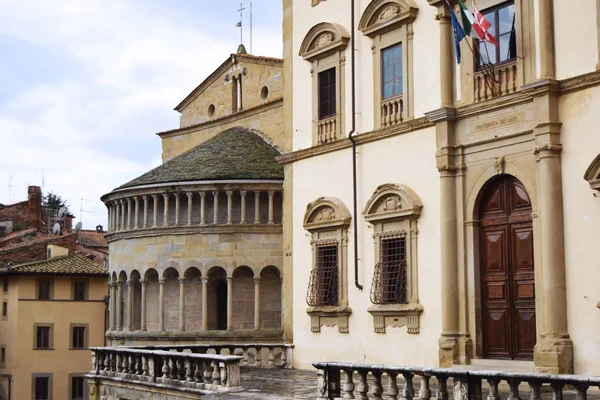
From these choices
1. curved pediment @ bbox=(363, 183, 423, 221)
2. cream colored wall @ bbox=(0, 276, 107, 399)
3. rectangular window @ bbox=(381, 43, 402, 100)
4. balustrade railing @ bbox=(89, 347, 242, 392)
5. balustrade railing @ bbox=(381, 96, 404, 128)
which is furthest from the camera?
cream colored wall @ bbox=(0, 276, 107, 399)

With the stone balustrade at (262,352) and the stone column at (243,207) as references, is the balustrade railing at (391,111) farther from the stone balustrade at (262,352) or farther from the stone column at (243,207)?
the stone column at (243,207)

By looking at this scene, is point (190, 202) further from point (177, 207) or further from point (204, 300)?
point (204, 300)

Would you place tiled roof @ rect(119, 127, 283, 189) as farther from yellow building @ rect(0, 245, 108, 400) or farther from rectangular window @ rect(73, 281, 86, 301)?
rectangular window @ rect(73, 281, 86, 301)

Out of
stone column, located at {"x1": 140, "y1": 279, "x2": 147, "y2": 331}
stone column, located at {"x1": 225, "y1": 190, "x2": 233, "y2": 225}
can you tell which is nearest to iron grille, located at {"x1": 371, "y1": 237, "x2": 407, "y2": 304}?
stone column, located at {"x1": 225, "y1": 190, "x2": 233, "y2": 225}

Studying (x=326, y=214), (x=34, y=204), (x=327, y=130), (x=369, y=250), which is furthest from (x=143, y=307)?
(x=34, y=204)

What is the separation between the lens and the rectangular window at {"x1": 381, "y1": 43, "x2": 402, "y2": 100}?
2264 centimetres

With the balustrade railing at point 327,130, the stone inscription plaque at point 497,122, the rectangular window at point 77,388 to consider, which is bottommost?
the rectangular window at point 77,388

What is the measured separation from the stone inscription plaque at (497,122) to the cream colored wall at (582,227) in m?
1.06

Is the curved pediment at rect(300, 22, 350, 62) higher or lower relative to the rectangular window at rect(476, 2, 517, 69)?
higher

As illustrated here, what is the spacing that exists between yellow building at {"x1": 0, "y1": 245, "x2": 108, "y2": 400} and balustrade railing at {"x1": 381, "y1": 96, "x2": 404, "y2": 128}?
34793 mm

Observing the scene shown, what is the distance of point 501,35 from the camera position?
19.8m

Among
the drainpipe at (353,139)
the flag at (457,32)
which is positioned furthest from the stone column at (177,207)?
the flag at (457,32)

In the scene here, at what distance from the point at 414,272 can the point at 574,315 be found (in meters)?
4.50

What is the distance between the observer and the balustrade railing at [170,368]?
19.0m
